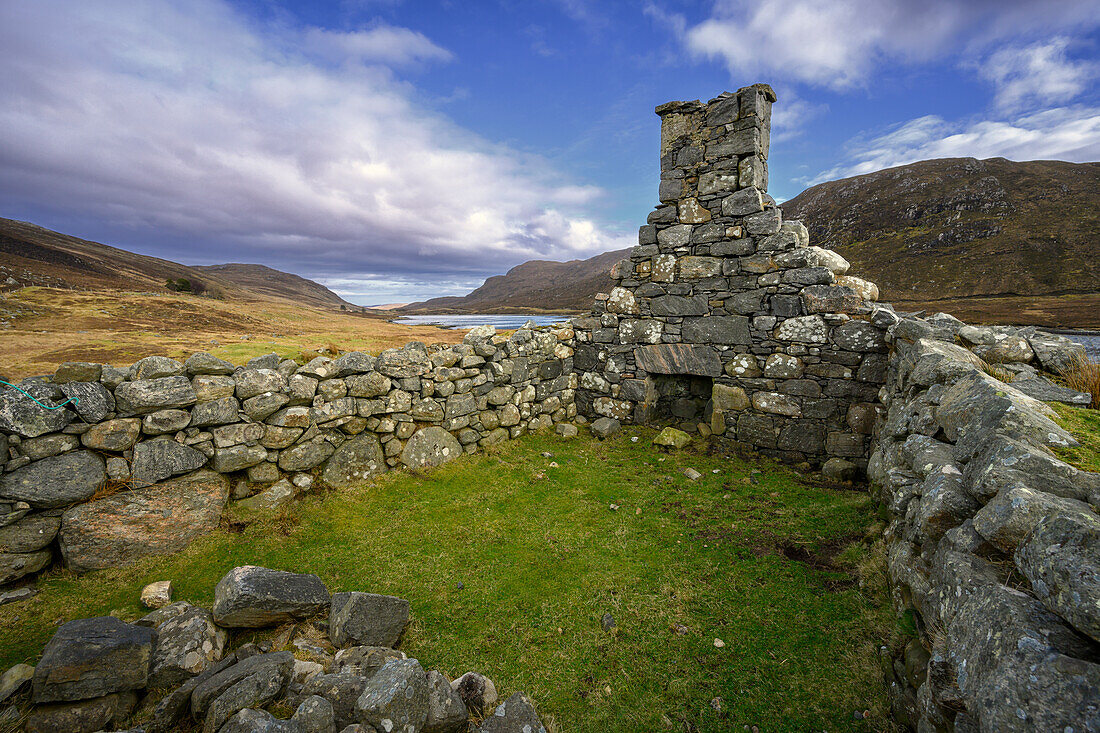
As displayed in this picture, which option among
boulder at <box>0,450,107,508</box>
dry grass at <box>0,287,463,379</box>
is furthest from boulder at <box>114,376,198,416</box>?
dry grass at <box>0,287,463,379</box>

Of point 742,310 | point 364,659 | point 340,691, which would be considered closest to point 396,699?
point 340,691

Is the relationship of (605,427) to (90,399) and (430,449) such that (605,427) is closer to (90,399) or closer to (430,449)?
(430,449)

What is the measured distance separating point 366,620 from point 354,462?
371 centimetres

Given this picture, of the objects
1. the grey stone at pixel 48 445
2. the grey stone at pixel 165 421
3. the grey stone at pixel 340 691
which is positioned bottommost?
the grey stone at pixel 340 691

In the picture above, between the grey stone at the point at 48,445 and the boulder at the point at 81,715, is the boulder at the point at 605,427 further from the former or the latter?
the grey stone at the point at 48,445

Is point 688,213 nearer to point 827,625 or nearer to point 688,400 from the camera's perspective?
point 688,400

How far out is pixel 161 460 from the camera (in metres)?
5.66

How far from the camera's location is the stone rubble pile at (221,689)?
9.30 ft

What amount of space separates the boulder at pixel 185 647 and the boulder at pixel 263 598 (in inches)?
6.1

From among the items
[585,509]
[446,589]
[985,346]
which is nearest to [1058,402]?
[985,346]

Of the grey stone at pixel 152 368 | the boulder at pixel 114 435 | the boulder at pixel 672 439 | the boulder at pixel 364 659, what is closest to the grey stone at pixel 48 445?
the boulder at pixel 114 435

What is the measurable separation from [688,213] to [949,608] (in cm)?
854

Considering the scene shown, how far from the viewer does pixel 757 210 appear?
27.9 feet

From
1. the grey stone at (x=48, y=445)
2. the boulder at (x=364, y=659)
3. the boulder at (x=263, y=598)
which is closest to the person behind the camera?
the boulder at (x=364, y=659)
